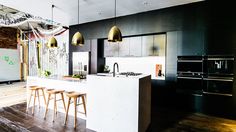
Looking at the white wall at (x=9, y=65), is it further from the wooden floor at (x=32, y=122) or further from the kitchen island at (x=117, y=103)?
the kitchen island at (x=117, y=103)

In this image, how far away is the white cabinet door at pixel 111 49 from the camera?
220 inches

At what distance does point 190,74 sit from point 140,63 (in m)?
1.79

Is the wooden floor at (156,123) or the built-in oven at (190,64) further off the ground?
the built-in oven at (190,64)

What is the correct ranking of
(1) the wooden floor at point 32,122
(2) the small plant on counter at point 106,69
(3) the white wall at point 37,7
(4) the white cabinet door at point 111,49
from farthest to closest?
(2) the small plant on counter at point 106,69 → (4) the white cabinet door at point 111,49 → (3) the white wall at point 37,7 → (1) the wooden floor at point 32,122

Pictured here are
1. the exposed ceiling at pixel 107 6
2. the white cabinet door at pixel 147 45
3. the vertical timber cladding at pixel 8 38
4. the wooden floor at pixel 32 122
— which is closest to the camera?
the wooden floor at pixel 32 122

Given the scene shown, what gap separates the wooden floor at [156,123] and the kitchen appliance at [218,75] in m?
0.70

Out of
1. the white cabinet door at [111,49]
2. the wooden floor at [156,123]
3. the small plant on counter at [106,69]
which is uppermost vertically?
the white cabinet door at [111,49]

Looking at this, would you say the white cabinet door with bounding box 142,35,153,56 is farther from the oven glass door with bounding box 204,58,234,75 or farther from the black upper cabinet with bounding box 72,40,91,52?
the black upper cabinet with bounding box 72,40,91,52

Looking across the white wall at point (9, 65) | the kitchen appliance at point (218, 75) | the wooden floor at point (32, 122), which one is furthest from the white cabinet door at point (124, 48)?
the white wall at point (9, 65)

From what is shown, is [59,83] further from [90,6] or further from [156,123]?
[156,123]

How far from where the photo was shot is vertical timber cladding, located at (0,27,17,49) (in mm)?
8555

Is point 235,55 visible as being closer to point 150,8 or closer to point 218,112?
point 218,112

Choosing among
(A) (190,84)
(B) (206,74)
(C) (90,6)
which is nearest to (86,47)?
(C) (90,6)

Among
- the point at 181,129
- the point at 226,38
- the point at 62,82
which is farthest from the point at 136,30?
the point at 181,129
